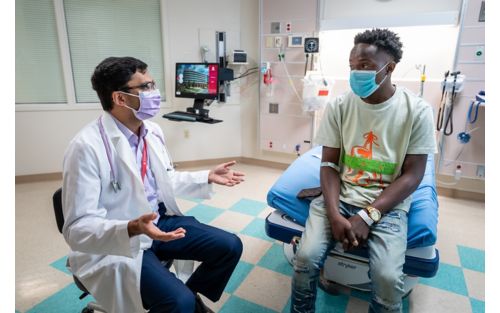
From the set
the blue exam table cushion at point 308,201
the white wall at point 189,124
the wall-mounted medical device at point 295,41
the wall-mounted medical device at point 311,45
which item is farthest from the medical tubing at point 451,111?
the white wall at point 189,124

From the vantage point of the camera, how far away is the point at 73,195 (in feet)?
3.43

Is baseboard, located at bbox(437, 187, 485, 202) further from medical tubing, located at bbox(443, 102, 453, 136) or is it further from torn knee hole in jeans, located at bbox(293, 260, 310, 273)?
torn knee hole in jeans, located at bbox(293, 260, 310, 273)

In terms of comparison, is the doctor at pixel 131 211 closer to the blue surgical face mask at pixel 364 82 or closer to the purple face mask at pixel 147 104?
the purple face mask at pixel 147 104

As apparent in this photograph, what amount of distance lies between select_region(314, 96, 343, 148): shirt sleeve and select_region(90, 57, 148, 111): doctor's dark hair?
0.92m

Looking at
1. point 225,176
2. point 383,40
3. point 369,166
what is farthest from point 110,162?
point 383,40

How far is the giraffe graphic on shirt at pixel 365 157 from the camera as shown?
4.53ft

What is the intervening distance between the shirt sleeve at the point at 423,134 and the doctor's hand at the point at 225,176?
0.79m

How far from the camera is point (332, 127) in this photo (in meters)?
1.47

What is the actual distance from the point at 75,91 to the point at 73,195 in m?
2.77

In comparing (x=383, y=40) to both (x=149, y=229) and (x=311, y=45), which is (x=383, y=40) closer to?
(x=149, y=229)

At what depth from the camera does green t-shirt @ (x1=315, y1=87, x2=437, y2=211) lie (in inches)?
52.1

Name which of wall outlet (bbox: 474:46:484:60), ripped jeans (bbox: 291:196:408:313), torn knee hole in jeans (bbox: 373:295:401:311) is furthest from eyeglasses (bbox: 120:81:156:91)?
→ wall outlet (bbox: 474:46:484:60)

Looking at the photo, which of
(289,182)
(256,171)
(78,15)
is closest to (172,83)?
(78,15)

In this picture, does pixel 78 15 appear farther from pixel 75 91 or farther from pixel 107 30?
pixel 75 91
